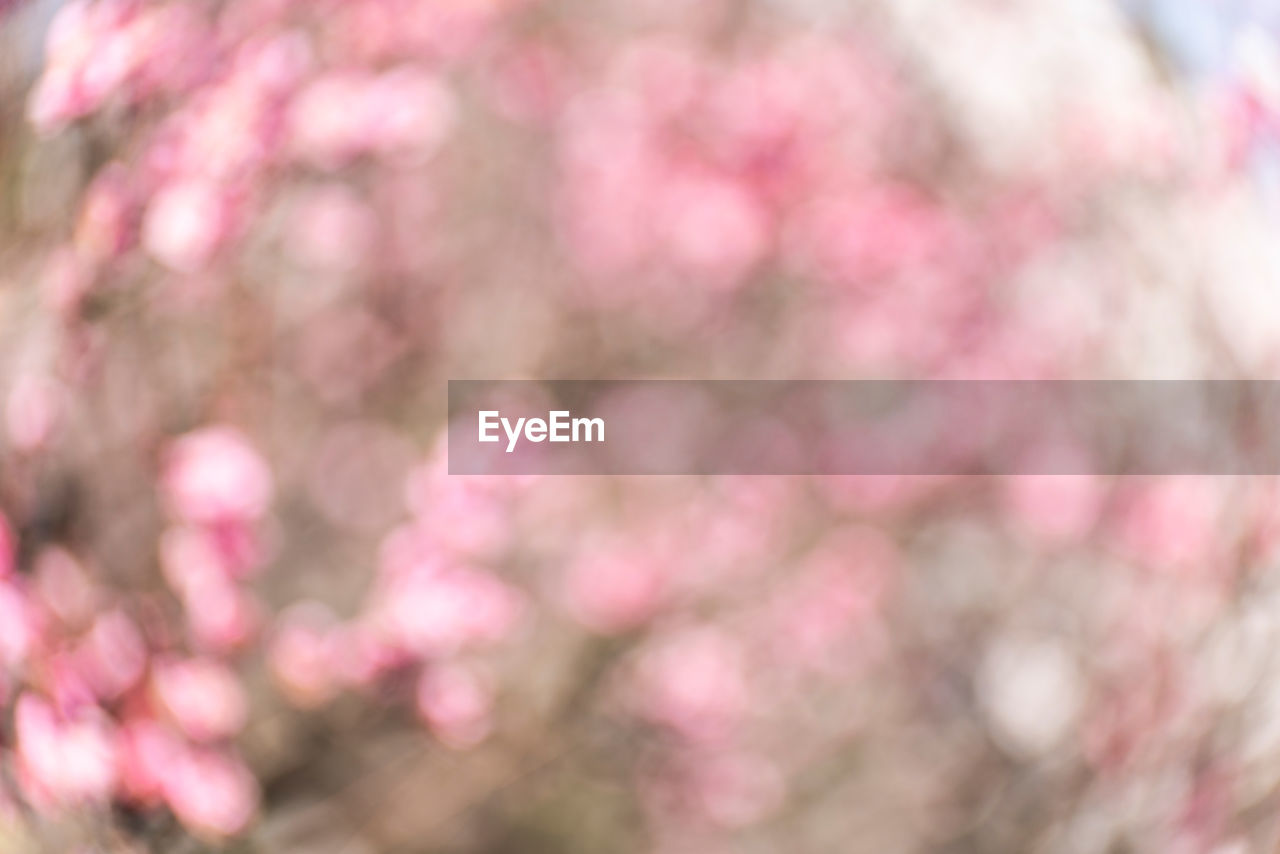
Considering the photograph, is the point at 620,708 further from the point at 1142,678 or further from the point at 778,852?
the point at 1142,678

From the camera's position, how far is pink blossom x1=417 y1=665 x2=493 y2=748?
0.46m

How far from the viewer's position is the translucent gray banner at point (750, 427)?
1.45 ft

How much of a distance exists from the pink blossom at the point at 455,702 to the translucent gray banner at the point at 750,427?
73mm

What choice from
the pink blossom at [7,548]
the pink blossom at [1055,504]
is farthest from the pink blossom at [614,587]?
the pink blossom at [7,548]

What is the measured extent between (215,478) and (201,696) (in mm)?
81

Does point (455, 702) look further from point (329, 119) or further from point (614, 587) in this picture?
point (329, 119)

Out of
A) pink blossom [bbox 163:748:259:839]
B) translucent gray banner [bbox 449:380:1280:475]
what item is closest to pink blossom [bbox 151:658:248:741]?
pink blossom [bbox 163:748:259:839]

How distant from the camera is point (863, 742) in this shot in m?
0.46

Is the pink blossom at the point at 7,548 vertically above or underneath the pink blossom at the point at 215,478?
above

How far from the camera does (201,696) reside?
475 millimetres

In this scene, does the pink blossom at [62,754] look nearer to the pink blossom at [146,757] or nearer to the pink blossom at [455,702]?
the pink blossom at [146,757]

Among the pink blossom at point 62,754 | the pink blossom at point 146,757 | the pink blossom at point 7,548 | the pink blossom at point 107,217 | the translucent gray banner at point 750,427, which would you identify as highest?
the pink blossom at point 107,217

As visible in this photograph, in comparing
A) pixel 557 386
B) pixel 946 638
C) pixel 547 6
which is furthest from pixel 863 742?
pixel 547 6

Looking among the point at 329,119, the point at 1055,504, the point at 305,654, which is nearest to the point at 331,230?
the point at 329,119
